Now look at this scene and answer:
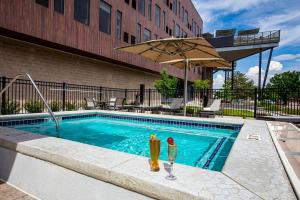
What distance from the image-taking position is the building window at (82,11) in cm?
1238

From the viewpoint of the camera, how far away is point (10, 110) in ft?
28.1

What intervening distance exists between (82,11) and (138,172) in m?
13.3

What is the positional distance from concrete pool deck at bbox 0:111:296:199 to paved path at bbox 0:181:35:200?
8 centimetres

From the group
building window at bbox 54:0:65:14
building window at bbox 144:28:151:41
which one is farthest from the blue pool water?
building window at bbox 144:28:151:41

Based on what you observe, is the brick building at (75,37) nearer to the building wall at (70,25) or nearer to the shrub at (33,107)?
the building wall at (70,25)

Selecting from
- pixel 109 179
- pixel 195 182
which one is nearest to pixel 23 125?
pixel 109 179

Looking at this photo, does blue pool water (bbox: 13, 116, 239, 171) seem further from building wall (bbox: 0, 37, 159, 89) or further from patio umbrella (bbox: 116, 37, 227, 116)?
building wall (bbox: 0, 37, 159, 89)

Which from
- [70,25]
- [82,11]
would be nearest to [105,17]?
[82,11]

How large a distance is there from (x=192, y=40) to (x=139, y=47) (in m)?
2.27

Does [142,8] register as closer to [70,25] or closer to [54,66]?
[70,25]

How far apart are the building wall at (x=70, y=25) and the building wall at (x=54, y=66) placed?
1593 mm

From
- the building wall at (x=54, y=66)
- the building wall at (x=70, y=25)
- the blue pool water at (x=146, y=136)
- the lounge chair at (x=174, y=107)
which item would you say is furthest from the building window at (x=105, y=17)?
the blue pool water at (x=146, y=136)

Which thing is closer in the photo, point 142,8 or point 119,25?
point 119,25

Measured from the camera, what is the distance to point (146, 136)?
6.04 meters
